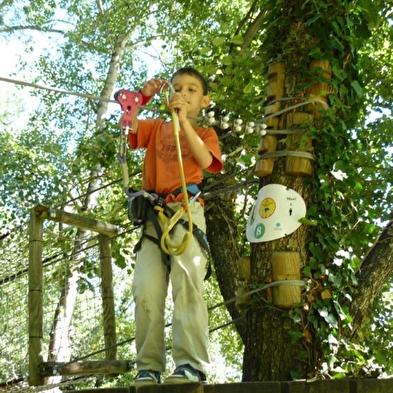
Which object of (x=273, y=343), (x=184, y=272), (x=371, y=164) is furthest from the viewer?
(x=371, y=164)

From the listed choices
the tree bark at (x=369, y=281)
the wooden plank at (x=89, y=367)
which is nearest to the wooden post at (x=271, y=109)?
the tree bark at (x=369, y=281)

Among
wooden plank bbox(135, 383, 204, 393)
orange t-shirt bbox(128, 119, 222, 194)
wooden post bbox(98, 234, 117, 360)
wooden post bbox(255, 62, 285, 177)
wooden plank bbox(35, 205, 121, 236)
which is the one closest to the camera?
wooden plank bbox(135, 383, 204, 393)

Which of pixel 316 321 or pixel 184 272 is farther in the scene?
pixel 316 321

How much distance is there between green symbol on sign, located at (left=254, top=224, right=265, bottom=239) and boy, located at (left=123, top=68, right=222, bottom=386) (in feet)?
1.16

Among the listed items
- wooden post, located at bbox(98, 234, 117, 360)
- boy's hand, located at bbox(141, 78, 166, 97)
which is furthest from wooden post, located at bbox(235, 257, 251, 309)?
wooden post, located at bbox(98, 234, 117, 360)

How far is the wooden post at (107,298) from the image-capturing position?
13.7 ft

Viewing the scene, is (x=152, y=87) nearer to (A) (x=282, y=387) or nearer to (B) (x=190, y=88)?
(B) (x=190, y=88)

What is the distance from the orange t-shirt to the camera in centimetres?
291

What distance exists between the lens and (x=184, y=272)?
8.96 feet

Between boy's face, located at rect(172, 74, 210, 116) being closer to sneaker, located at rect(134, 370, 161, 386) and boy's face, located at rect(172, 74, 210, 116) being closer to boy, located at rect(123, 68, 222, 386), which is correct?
boy, located at rect(123, 68, 222, 386)

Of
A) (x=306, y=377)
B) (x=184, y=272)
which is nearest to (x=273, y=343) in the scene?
(x=306, y=377)

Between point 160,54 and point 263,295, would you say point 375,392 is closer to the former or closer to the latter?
point 263,295

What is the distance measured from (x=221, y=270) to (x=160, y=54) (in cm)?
975

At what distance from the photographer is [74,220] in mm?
4020
